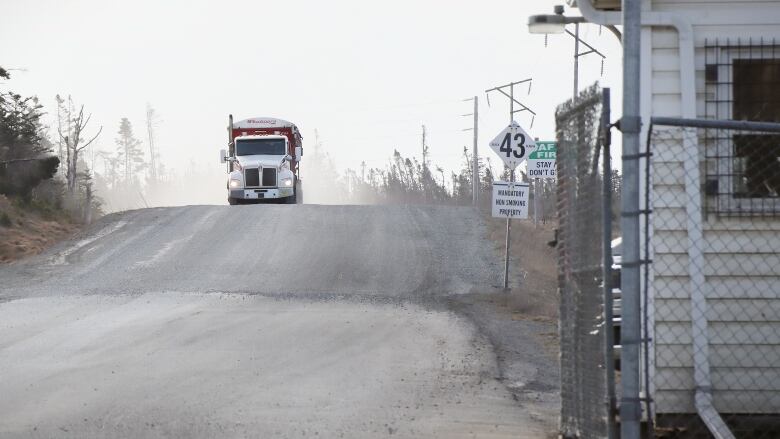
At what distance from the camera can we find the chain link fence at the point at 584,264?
6383 millimetres

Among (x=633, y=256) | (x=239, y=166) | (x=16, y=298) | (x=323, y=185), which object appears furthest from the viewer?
(x=323, y=185)

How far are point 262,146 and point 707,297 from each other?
27.1 m

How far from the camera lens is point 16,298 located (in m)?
18.3

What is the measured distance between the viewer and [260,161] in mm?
34062

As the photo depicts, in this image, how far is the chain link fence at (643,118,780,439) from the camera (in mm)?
8211

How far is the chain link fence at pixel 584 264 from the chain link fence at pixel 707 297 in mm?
1067

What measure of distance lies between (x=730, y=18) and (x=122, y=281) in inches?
556

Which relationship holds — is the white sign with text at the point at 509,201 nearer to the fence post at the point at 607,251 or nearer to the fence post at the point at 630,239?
the fence post at the point at 607,251

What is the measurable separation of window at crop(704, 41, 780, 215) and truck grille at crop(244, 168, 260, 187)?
26.4 metres

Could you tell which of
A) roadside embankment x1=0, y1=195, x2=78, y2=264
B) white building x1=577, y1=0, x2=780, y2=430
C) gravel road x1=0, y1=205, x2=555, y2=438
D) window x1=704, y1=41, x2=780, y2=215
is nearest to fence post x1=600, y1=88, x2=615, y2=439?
white building x1=577, y1=0, x2=780, y2=430

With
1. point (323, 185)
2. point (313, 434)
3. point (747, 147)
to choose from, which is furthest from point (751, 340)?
point (323, 185)

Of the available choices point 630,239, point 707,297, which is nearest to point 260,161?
point 707,297

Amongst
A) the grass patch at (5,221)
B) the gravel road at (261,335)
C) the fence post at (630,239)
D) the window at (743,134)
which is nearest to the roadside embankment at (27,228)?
the grass patch at (5,221)

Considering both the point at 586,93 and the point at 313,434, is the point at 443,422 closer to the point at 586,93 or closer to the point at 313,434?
the point at 313,434
